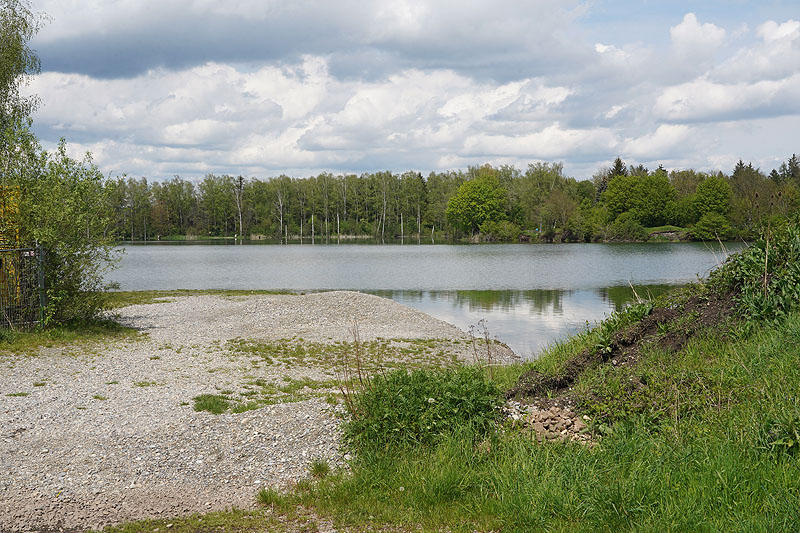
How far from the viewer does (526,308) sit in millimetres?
28797

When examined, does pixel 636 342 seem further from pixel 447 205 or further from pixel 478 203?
pixel 447 205

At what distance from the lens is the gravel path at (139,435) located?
644cm

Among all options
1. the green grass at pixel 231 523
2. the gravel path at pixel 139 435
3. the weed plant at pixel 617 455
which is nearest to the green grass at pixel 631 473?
the weed plant at pixel 617 455

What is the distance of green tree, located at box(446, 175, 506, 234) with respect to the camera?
11531 centimetres

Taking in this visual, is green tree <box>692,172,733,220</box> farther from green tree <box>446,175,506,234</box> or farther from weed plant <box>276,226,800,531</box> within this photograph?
weed plant <box>276,226,800,531</box>

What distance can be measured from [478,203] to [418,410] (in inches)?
4394

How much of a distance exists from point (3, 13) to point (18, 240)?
1456 cm

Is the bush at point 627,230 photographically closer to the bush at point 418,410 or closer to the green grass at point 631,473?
the green grass at point 631,473

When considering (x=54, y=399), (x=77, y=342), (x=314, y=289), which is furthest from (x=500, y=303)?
(x=54, y=399)

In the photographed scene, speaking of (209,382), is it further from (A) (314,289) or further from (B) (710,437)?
(A) (314,289)

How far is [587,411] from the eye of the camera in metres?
7.27

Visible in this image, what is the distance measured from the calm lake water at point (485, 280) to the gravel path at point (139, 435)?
986 cm

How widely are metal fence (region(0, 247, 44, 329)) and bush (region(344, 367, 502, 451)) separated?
12.8m

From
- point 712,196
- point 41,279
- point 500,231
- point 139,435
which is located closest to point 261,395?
point 139,435
